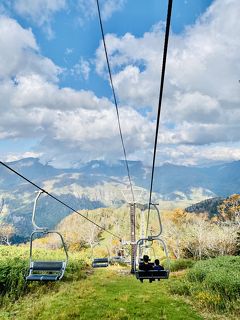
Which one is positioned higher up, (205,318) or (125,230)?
(125,230)

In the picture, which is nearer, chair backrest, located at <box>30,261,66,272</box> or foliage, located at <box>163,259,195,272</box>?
chair backrest, located at <box>30,261,66,272</box>

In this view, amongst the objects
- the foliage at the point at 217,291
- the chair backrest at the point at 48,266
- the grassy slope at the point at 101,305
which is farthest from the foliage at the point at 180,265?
the chair backrest at the point at 48,266

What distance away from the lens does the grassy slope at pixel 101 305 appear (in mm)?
20703

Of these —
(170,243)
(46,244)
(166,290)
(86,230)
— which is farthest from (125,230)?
(166,290)

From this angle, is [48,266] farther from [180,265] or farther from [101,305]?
[180,265]

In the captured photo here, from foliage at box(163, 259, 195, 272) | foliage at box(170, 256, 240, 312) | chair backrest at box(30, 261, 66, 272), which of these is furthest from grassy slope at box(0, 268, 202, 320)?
foliage at box(163, 259, 195, 272)

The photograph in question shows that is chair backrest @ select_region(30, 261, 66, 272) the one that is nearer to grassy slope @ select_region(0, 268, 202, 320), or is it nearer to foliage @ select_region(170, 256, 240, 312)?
grassy slope @ select_region(0, 268, 202, 320)

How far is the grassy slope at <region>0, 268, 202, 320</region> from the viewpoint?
20703 mm

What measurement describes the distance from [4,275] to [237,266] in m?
20.4

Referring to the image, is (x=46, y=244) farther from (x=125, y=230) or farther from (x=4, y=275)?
(x=4, y=275)

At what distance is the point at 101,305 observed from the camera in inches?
917

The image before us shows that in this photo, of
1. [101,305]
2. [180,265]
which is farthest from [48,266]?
[180,265]

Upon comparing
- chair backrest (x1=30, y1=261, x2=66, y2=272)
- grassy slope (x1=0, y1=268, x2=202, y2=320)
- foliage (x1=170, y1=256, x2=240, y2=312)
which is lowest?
grassy slope (x1=0, y1=268, x2=202, y2=320)

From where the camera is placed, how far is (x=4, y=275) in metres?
27.6
